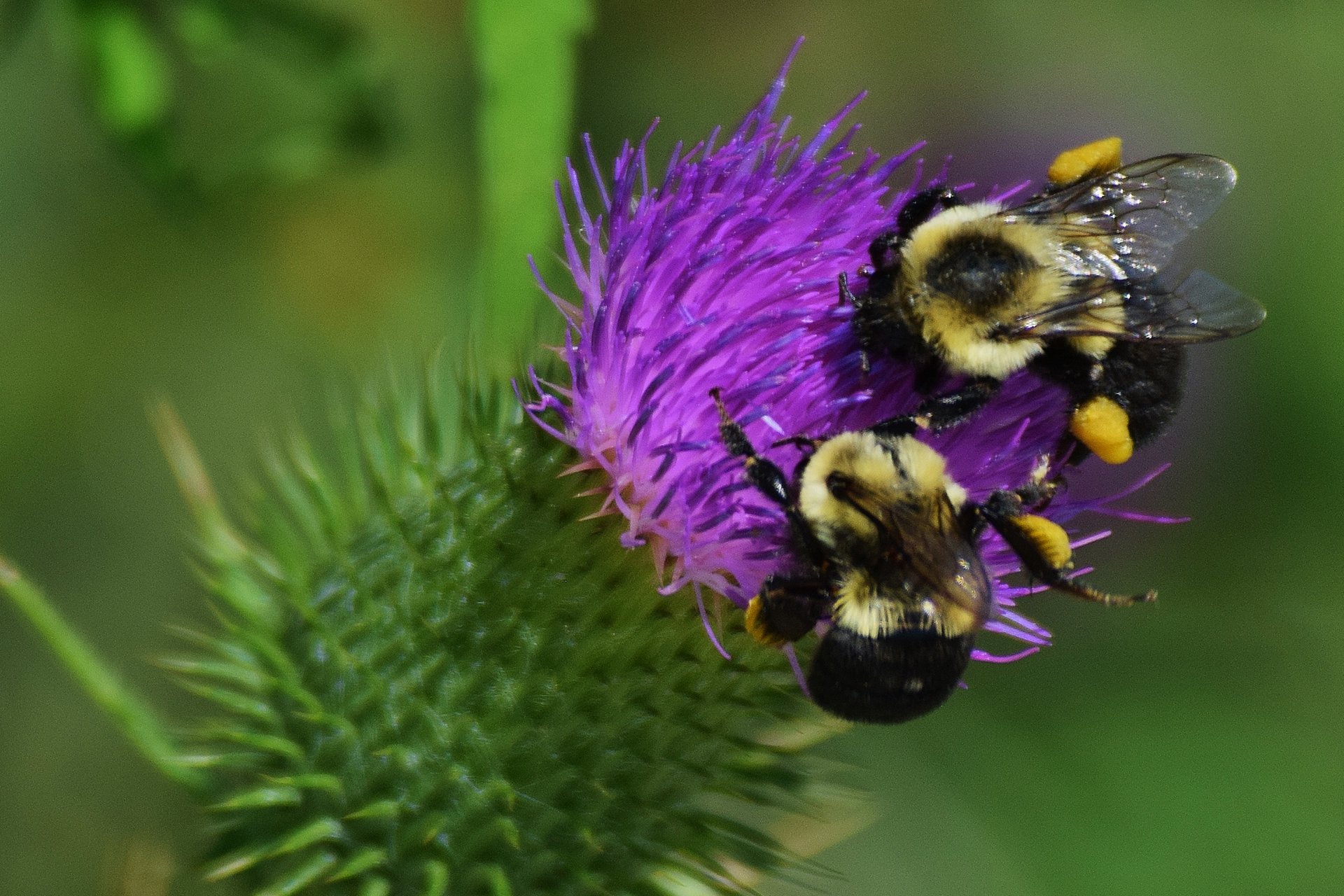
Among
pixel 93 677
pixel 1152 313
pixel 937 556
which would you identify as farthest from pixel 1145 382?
pixel 93 677

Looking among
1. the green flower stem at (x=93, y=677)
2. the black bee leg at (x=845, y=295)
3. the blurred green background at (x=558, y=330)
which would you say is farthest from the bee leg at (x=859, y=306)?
the green flower stem at (x=93, y=677)

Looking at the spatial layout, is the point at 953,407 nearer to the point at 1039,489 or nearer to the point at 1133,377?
the point at 1039,489

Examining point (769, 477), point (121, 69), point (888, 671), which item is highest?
point (121, 69)

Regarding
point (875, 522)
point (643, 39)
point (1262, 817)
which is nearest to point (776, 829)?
point (875, 522)

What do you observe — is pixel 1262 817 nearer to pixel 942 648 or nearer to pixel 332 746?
pixel 942 648

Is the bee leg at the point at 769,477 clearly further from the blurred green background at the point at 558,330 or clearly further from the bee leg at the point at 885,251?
the blurred green background at the point at 558,330

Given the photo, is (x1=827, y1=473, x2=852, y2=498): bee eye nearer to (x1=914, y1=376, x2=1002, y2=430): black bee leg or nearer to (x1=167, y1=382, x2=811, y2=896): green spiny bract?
(x1=914, y1=376, x2=1002, y2=430): black bee leg

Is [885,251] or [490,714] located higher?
[885,251]
